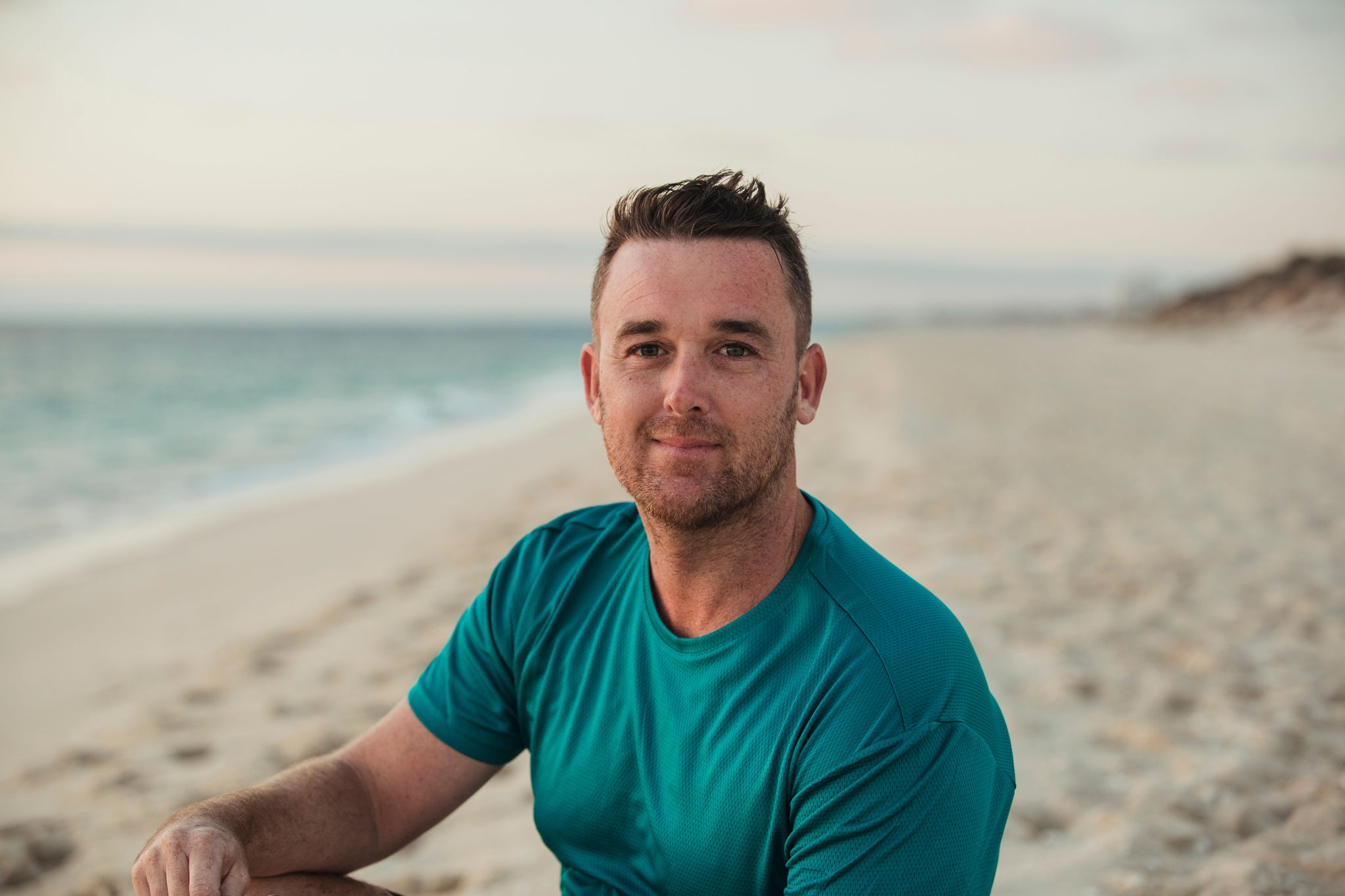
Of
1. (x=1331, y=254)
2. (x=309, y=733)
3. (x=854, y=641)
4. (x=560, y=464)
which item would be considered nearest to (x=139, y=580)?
(x=309, y=733)

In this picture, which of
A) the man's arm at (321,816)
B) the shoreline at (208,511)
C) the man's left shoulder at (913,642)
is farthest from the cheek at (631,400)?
the shoreline at (208,511)

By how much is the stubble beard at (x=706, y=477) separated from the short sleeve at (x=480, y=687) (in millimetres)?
441

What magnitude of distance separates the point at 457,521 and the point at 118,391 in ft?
68.3

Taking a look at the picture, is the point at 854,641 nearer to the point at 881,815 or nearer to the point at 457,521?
the point at 881,815

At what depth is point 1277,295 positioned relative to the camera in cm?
4400

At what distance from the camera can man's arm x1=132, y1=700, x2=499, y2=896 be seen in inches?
63.9

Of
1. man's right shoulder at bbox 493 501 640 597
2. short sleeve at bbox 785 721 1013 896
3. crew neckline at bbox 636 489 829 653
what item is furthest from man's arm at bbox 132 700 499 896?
short sleeve at bbox 785 721 1013 896

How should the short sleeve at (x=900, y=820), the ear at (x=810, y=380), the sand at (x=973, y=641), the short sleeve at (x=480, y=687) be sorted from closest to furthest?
1. the short sleeve at (x=900, y=820)
2. the ear at (x=810, y=380)
3. the short sleeve at (x=480, y=687)
4. the sand at (x=973, y=641)

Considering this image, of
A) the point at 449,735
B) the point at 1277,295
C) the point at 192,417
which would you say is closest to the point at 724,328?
the point at 449,735

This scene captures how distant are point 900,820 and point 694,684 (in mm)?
417

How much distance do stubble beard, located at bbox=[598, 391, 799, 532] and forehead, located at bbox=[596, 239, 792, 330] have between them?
191 mm

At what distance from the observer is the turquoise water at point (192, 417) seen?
10.2 meters

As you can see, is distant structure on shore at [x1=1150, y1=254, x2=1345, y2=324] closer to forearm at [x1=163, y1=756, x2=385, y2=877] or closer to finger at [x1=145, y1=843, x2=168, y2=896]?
forearm at [x1=163, y1=756, x2=385, y2=877]

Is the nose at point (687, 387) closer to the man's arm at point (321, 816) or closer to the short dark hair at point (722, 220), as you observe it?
the short dark hair at point (722, 220)
